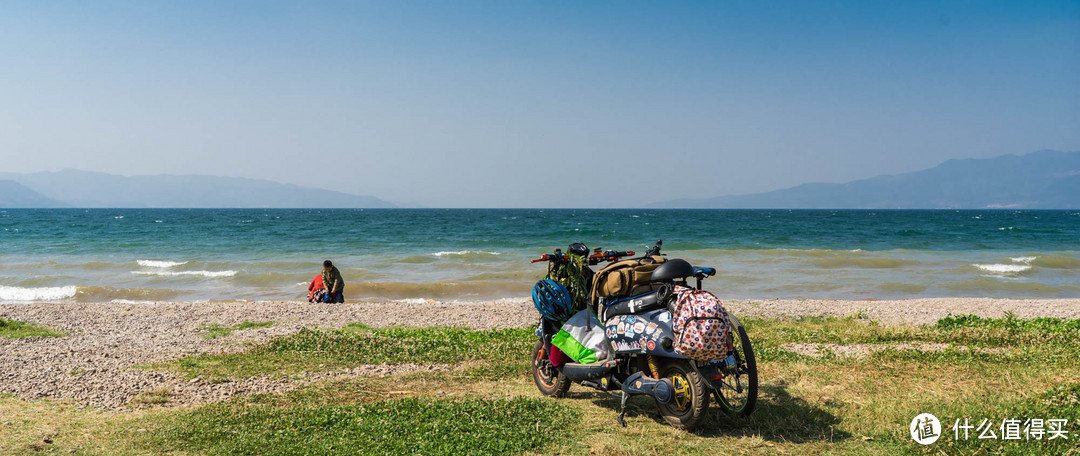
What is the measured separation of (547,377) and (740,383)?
2411 mm

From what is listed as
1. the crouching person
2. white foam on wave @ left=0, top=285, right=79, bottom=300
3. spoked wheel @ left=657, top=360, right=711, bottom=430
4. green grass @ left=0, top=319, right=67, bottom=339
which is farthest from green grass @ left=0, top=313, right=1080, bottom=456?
white foam on wave @ left=0, top=285, right=79, bottom=300

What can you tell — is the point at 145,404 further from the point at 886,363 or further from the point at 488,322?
the point at 886,363

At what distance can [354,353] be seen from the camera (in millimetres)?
10555

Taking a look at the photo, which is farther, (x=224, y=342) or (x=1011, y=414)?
(x=224, y=342)

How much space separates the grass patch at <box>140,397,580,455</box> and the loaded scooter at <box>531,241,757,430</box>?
685mm

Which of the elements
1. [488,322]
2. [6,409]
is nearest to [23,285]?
[488,322]

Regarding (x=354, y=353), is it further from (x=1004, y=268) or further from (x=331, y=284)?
(x=1004, y=268)

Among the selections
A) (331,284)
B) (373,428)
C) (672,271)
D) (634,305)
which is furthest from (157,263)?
(672,271)

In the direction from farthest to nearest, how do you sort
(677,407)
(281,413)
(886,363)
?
(886,363)
(281,413)
(677,407)

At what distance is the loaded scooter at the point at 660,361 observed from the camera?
6.14 m

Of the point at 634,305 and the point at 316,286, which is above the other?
the point at 634,305

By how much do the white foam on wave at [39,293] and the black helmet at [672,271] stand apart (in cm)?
2467

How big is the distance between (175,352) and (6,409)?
3.41 metres

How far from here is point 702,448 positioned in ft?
19.3
